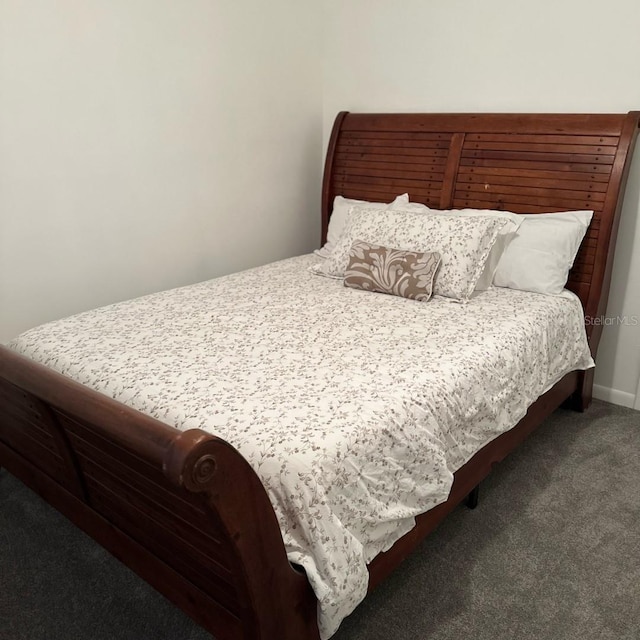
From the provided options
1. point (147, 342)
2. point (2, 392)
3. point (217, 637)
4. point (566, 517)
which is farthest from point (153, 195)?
point (566, 517)

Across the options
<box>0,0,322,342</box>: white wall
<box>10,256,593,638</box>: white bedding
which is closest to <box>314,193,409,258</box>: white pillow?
<box>0,0,322,342</box>: white wall

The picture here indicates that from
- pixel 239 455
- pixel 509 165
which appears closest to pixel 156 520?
pixel 239 455

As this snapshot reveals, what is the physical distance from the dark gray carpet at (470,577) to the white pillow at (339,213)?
53.5 inches

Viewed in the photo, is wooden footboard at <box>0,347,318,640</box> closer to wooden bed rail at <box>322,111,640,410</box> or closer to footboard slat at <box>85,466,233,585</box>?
footboard slat at <box>85,466,233,585</box>

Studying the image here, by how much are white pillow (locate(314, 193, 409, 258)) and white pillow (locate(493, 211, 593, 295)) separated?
25.0 inches

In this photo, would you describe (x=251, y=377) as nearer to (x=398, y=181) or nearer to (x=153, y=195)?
(x=153, y=195)

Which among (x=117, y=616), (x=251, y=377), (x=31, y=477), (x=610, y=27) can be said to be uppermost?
(x=610, y=27)

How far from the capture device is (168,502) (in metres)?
1.29

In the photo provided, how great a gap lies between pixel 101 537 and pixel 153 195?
5.06 ft

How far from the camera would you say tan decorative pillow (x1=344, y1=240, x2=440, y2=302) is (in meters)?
2.30

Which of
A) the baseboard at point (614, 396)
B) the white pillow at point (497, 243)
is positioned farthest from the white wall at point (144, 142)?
the baseboard at point (614, 396)

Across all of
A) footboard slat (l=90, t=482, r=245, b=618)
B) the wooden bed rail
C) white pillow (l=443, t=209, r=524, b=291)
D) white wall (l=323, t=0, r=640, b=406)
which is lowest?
footboard slat (l=90, t=482, r=245, b=618)

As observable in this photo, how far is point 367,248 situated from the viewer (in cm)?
246

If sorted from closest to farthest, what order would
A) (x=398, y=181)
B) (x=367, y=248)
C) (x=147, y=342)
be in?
(x=147, y=342) → (x=367, y=248) → (x=398, y=181)
